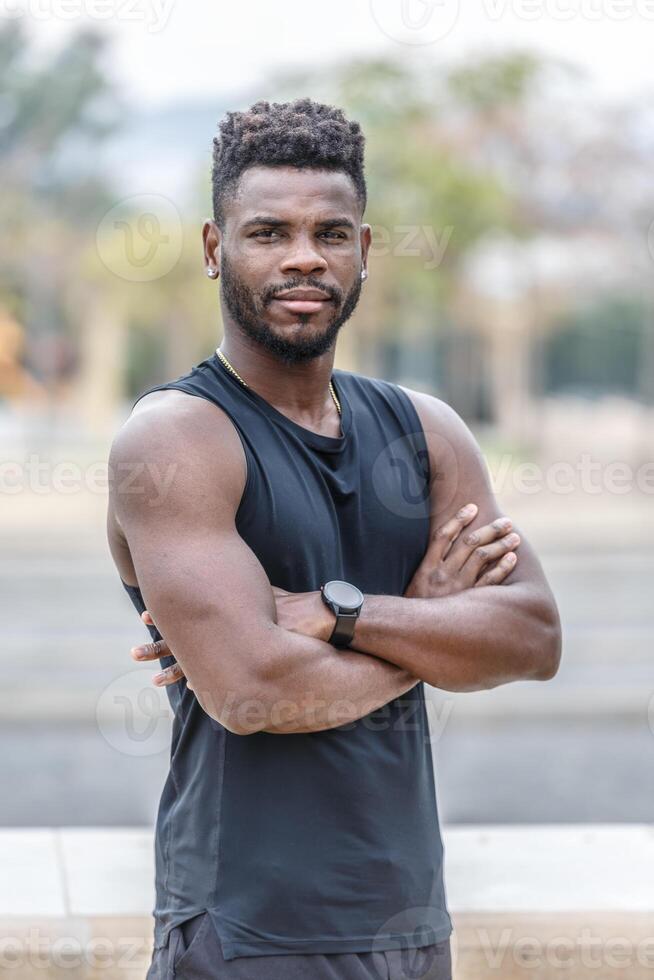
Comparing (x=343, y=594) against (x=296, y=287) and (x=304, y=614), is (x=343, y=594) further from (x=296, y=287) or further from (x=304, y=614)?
(x=296, y=287)

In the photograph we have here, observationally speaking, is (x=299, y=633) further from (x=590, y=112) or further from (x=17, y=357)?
(x=17, y=357)

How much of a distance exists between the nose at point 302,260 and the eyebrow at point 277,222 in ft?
0.13

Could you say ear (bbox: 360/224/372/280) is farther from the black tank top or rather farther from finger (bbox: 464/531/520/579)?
finger (bbox: 464/531/520/579)

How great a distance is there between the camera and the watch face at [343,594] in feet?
7.85

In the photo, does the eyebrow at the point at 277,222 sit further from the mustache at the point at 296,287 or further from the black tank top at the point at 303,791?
the black tank top at the point at 303,791

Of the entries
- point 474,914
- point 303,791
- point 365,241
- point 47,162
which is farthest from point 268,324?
point 47,162

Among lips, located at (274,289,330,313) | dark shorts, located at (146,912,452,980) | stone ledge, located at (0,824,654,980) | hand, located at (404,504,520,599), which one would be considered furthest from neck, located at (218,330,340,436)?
stone ledge, located at (0,824,654,980)

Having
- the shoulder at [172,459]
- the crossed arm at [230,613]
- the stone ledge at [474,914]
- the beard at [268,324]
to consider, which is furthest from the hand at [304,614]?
the stone ledge at [474,914]

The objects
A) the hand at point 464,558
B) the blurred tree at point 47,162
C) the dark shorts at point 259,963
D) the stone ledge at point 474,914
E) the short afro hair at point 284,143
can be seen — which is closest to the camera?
the dark shorts at point 259,963

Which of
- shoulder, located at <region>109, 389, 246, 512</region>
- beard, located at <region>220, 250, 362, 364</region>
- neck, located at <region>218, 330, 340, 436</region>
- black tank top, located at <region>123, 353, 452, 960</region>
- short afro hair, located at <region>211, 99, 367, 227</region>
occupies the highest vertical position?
short afro hair, located at <region>211, 99, 367, 227</region>

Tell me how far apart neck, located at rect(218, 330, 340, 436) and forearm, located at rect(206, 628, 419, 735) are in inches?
16.9

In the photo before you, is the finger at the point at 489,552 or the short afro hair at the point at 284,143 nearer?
the short afro hair at the point at 284,143

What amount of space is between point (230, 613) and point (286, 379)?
0.49 meters

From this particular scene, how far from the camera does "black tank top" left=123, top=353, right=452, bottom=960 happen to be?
2307 mm
